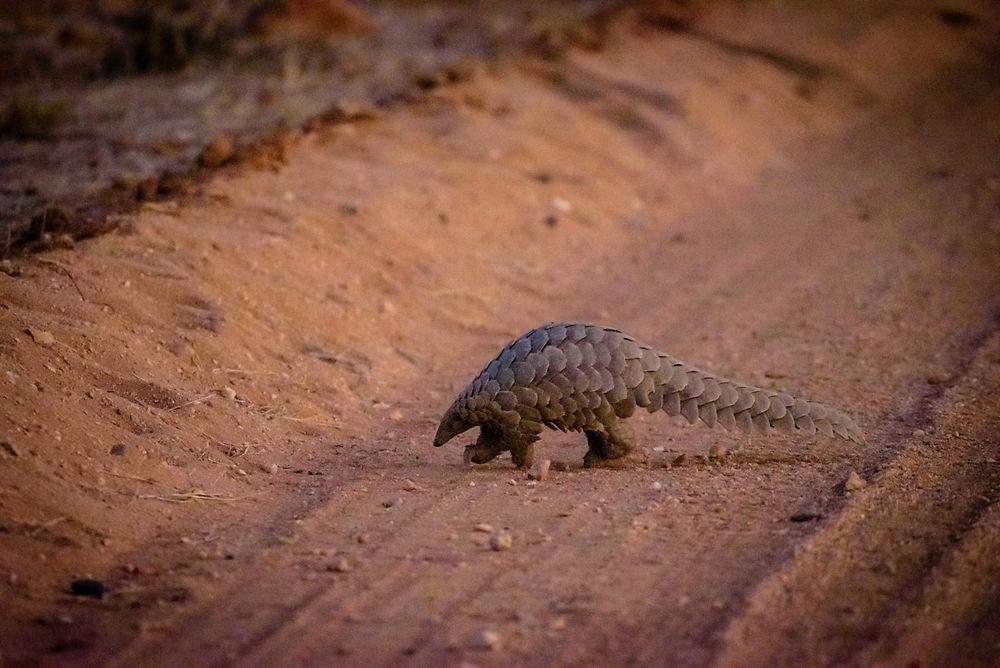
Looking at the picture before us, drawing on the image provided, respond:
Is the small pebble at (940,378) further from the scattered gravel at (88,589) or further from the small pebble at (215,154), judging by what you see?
the small pebble at (215,154)

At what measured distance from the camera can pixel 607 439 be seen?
461 centimetres

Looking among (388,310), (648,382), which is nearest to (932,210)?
(388,310)

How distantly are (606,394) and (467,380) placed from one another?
1603 mm

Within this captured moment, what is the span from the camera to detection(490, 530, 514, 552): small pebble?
3.88m

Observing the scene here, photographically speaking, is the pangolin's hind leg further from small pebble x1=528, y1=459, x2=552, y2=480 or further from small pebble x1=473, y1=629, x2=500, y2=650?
small pebble x1=473, y1=629, x2=500, y2=650

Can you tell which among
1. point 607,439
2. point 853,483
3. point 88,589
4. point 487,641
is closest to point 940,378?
point 853,483

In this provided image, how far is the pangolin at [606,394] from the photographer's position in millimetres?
4480

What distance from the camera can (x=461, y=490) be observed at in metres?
4.49

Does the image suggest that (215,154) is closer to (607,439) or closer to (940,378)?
(607,439)

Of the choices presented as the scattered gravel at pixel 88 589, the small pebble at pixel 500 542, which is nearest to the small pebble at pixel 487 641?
the small pebble at pixel 500 542

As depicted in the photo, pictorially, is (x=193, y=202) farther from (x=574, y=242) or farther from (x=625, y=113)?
(x=625, y=113)

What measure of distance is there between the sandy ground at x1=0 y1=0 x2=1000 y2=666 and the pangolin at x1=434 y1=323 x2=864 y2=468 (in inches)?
8.7

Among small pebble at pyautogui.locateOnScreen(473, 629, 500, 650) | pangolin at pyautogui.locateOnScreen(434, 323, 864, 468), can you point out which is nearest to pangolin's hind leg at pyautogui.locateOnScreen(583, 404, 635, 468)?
pangolin at pyautogui.locateOnScreen(434, 323, 864, 468)

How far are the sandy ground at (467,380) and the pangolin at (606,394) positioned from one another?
22cm
